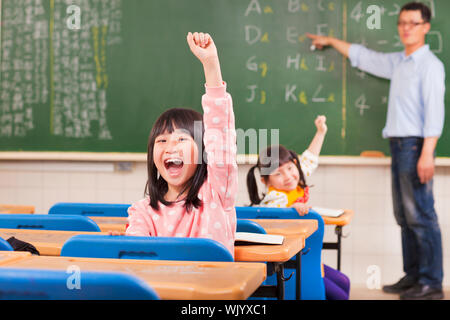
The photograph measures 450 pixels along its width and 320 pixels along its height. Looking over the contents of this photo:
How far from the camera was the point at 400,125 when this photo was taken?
3779 mm

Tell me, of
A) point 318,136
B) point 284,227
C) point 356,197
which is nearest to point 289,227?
point 284,227

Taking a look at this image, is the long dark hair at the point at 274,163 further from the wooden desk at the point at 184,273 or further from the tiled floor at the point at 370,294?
the wooden desk at the point at 184,273

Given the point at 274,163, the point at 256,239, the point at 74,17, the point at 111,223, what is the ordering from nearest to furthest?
the point at 256,239
the point at 111,223
the point at 274,163
the point at 74,17

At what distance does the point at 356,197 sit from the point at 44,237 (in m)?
2.82

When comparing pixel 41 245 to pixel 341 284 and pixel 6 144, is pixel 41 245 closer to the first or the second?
pixel 341 284

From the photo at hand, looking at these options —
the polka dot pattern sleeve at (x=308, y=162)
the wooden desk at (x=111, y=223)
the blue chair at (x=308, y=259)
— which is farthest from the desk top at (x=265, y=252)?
the polka dot pattern sleeve at (x=308, y=162)

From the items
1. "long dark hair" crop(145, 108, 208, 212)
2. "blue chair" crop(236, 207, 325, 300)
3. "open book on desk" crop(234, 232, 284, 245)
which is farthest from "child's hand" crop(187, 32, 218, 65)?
"blue chair" crop(236, 207, 325, 300)

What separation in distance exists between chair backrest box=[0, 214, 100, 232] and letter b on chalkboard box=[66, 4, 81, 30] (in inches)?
102

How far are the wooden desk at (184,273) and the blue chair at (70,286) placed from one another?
16 centimetres

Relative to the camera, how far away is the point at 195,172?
1.73m

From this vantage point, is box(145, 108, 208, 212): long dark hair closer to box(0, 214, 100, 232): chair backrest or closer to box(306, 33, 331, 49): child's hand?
box(0, 214, 100, 232): chair backrest

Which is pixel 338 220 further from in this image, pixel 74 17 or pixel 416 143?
pixel 74 17

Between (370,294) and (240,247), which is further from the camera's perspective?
(370,294)
